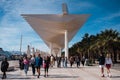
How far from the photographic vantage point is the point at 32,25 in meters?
61.0

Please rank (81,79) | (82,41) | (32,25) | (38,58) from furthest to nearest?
(82,41) < (32,25) < (38,58) < (81,79)

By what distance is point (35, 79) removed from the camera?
16266 mm

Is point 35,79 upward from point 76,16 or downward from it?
downward

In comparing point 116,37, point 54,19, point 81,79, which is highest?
point 54,19

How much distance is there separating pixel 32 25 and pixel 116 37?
59.3 ft

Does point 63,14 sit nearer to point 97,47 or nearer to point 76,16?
point 76,16

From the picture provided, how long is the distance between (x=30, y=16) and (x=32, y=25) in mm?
7129

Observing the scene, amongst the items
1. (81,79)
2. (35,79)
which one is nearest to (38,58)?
(35,79)

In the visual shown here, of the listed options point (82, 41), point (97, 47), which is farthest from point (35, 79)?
point (82, 41)

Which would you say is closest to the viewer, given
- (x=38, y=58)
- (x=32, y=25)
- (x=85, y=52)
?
Answer: (x=38, y=58)

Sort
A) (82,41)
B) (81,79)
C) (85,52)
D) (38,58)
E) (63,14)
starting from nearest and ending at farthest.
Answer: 1. (81,79)
2. (38,58)
3. (63,14)
4. (85,52)
5. (82,41)

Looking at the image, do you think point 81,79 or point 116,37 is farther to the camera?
point 116,37

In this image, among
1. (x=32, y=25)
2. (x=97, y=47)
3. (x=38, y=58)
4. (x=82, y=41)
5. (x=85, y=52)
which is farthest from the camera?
(x=82, y=41)

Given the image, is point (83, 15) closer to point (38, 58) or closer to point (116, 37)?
point (116, 37)
